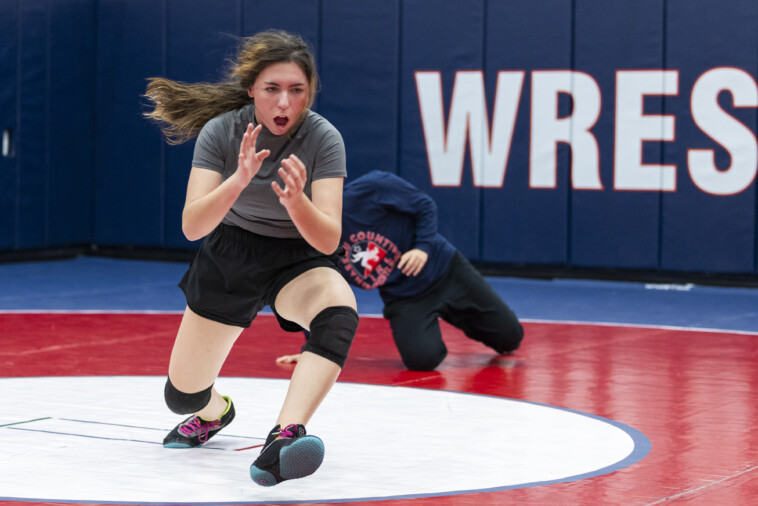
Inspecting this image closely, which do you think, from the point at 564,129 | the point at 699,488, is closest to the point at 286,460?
the point at 699,488

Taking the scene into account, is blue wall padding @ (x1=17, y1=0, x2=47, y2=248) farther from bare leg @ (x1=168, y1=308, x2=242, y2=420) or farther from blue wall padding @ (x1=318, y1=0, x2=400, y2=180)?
bare leg @ (x1=168, y1=308, x2=242, y2=420)

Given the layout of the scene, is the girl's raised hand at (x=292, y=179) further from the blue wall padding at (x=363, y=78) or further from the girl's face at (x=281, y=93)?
the blue wall padding at (x=363, y=78)

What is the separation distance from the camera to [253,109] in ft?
13.9

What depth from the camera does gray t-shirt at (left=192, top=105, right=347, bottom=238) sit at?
4043 millimetres

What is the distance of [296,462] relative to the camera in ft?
11.4

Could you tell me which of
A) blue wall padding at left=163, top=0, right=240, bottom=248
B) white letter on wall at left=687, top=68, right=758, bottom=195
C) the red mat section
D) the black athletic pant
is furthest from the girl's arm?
blue wall padding at left=163, top=0, right=240, bottom=248

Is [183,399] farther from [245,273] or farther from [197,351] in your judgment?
[245,273]

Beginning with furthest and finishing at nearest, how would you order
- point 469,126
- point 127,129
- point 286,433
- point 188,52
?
point 127,129
point 188,52
point 469,126
point 286,433

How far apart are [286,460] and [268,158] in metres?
1.12

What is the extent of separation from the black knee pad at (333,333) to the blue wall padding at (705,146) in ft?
23.5

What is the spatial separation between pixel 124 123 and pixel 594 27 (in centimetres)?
516

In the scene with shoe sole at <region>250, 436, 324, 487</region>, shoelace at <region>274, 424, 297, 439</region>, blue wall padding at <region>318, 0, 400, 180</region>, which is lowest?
shoe sole at <region>250, 436, 324, 487</region>

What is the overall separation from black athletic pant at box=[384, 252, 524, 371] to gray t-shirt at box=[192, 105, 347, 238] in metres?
2.26

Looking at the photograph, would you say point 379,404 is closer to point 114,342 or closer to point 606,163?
point 114,342
